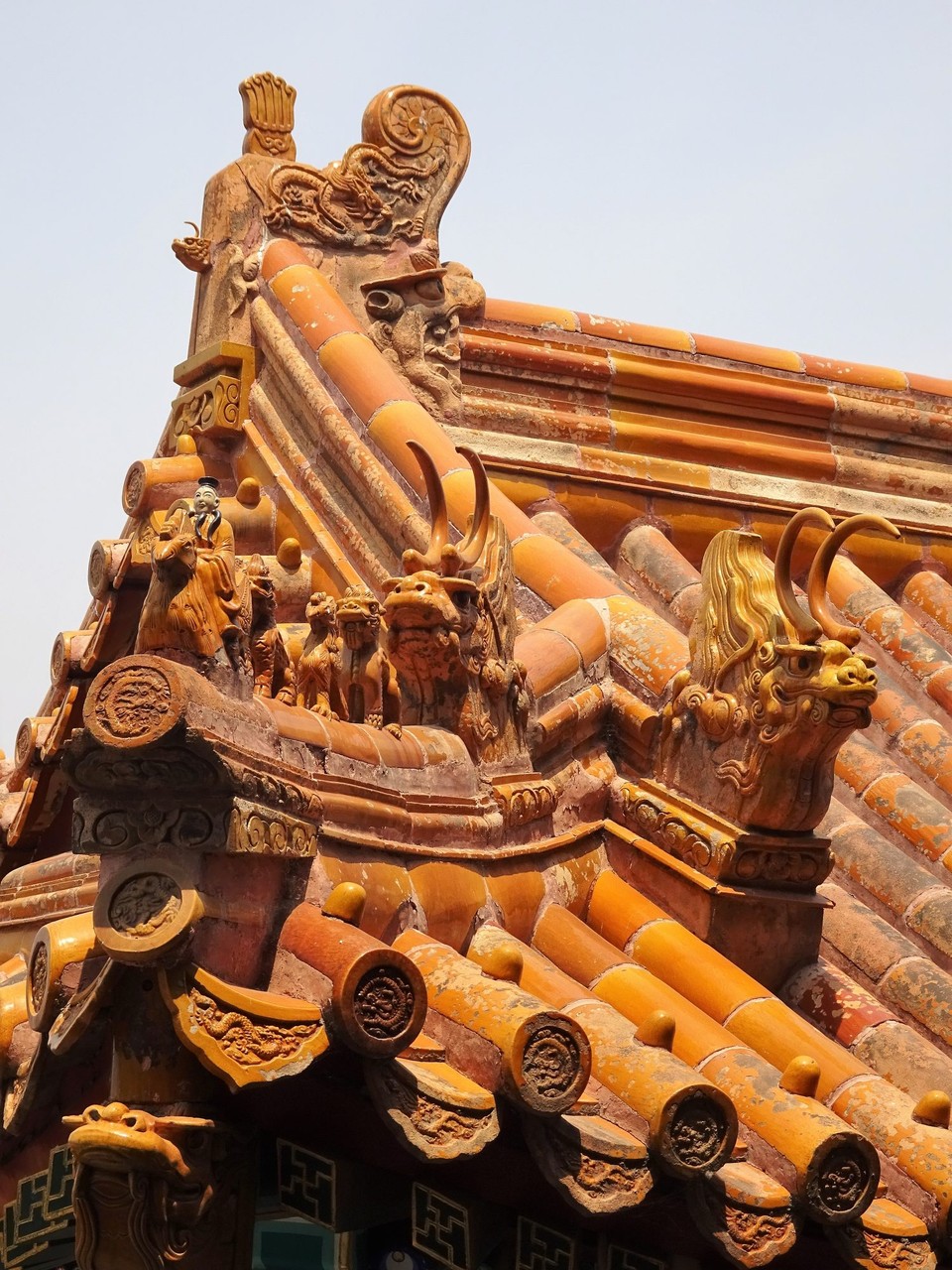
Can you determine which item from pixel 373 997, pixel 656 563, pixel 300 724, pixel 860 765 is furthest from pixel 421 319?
pixel 373 997

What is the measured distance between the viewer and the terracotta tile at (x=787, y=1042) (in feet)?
39.6

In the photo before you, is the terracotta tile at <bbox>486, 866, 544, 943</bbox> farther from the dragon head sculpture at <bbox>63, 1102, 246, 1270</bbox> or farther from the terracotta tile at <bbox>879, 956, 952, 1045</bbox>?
the dragon head sculpture at <bbox>63, 1102, 246, 1270</bbox>

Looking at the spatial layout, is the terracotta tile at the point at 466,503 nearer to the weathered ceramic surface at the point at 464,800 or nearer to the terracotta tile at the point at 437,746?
the weathered ceramic surface at the point at 464,800

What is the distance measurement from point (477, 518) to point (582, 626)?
1.38 meters

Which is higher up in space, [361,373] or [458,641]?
[361,373]

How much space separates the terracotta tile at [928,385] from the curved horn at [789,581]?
22.2 feet

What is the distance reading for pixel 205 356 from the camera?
16750 mm

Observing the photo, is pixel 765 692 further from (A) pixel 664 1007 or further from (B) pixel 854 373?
(B) pixel 854 373

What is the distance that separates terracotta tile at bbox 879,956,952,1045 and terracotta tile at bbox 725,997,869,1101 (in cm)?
85

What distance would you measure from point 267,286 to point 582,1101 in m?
7.21

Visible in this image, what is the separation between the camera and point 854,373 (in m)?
19.2

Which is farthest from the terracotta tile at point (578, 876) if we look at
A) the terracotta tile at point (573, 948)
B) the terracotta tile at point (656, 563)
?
the terracotta tile at point (656, 563)

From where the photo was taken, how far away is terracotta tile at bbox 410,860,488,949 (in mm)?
11648

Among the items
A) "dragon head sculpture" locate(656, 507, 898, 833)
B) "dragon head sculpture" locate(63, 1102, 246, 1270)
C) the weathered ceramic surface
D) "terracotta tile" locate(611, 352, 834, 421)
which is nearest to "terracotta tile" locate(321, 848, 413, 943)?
the weathered ceramic surface
